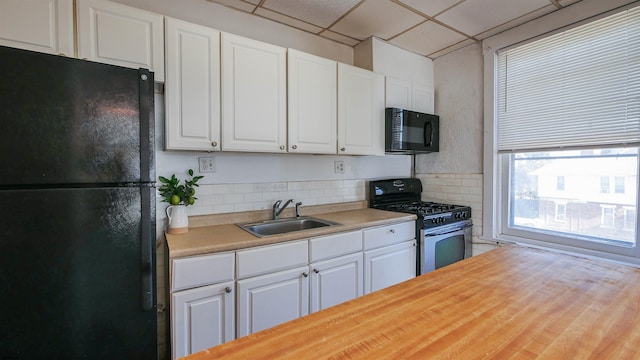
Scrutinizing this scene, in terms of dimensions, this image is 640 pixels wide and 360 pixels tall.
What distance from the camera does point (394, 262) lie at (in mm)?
2350

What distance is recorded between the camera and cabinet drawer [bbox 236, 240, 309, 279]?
1.65m

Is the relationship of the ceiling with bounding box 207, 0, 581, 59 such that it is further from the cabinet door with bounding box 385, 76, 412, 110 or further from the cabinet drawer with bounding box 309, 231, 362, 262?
the cabinet drawer with bounding box 309, 231, 362, 262

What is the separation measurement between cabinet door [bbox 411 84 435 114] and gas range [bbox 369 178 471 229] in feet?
2.47

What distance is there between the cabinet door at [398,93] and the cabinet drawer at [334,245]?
1.33m

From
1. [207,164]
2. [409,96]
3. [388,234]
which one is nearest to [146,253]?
[207,164]

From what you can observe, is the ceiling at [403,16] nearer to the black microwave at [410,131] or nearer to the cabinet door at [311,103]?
the cabinet door at [311,103]

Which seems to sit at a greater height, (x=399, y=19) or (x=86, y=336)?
(x=399, y=19)

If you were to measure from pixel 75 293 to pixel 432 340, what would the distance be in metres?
1.30

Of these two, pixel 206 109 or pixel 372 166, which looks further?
pixel 372 166

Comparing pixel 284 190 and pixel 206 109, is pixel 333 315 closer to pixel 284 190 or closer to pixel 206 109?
pixel 206 109

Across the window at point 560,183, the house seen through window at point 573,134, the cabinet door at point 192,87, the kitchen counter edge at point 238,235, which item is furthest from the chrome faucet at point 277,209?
the window at point 560,183

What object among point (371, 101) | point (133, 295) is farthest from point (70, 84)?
point (371, 101)

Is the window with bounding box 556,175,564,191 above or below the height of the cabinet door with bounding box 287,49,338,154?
below

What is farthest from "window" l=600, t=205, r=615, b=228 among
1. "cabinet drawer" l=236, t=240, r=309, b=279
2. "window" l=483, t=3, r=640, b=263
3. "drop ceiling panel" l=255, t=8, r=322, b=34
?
"drop ceiling panel" l=255, t=8, r=322, b=34
